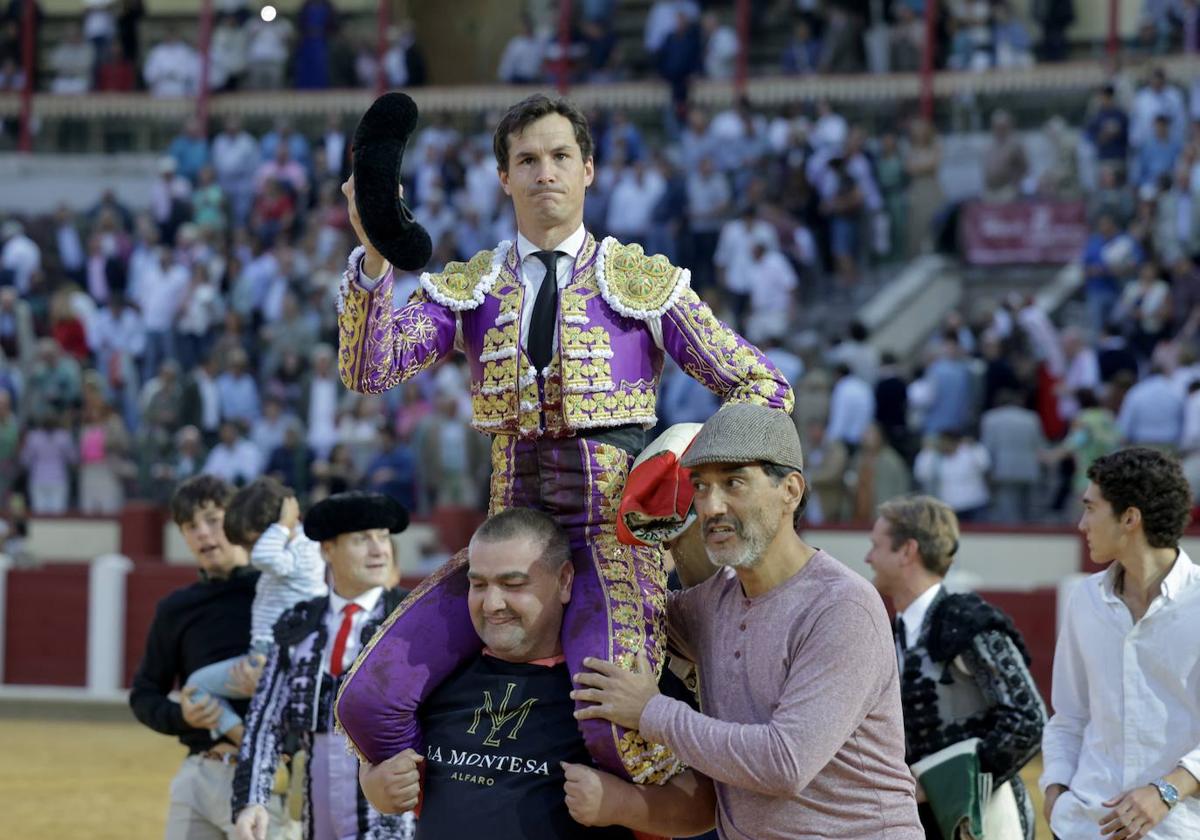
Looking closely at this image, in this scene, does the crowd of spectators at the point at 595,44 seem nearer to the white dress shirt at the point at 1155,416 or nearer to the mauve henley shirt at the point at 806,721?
the white dress shirt at the point at 1155,416

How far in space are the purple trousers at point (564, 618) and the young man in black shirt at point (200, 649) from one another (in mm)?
→ 1334

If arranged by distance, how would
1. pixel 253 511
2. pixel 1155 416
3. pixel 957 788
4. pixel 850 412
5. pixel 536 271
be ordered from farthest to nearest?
pixel 850 412, pixel 1155 416, pixel 253 511, pixel 957 788, pixel 536 271

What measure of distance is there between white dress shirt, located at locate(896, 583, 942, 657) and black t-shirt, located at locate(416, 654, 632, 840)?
122 centimetres

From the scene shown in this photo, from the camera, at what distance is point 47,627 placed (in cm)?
1248

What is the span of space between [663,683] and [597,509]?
366mm

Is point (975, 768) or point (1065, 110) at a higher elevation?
point (1065, 110)

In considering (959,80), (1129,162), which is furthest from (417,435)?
(959,80)

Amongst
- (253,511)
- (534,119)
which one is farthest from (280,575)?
(534,119)

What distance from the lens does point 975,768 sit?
4.34 metres

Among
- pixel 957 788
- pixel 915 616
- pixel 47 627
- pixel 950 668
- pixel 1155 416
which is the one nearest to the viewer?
pixel 957 788

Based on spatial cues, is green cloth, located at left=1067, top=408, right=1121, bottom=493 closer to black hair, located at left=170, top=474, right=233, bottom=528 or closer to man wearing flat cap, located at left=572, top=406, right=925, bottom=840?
black hair, located at left=170, top=474, right=233, bottom=528

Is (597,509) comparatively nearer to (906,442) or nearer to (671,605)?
(671,605)

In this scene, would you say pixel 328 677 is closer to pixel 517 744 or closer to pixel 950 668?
pixel 517 744

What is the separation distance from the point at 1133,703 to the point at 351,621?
1.72 meters
